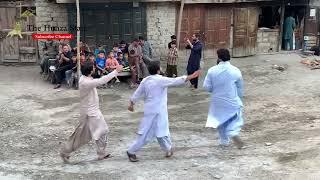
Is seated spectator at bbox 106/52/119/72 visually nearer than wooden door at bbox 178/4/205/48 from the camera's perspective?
Yes

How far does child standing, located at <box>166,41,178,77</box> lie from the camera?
1320cm

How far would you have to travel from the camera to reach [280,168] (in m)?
7.27

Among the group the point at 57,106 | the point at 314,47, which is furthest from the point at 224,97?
the point at 314,47

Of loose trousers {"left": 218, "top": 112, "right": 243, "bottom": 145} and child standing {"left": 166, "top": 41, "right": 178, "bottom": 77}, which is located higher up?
child standing {"left": 166, "top": 41, "right": 178, "bottom": 77}

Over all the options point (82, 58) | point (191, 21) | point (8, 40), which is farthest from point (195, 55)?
point (8, 40)

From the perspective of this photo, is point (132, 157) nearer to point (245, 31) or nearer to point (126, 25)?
point (126, 25)

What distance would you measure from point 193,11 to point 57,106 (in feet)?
21.8

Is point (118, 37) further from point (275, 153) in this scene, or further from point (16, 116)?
point (275, 153)

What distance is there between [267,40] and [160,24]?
4.63 m

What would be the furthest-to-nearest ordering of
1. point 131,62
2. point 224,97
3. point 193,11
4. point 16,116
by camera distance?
point 193,11 < point 131,62 < point 16,116 < point 224,97

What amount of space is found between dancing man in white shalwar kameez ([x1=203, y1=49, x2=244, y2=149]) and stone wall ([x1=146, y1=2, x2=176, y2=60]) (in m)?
7.65

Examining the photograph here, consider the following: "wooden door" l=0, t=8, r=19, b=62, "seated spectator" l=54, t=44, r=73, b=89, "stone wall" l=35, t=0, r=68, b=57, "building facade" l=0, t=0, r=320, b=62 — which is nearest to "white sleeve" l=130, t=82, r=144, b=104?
"seated spectator" l=54, t=44, r=73, b=89

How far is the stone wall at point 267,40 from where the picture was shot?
17656 millimetres

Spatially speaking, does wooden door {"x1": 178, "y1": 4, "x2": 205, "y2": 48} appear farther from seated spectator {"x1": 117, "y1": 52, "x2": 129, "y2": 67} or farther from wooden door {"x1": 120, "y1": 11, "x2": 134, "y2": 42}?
seated spectator {"x1": 117, "y1": 52, "x2": 129, "y2": 67}
